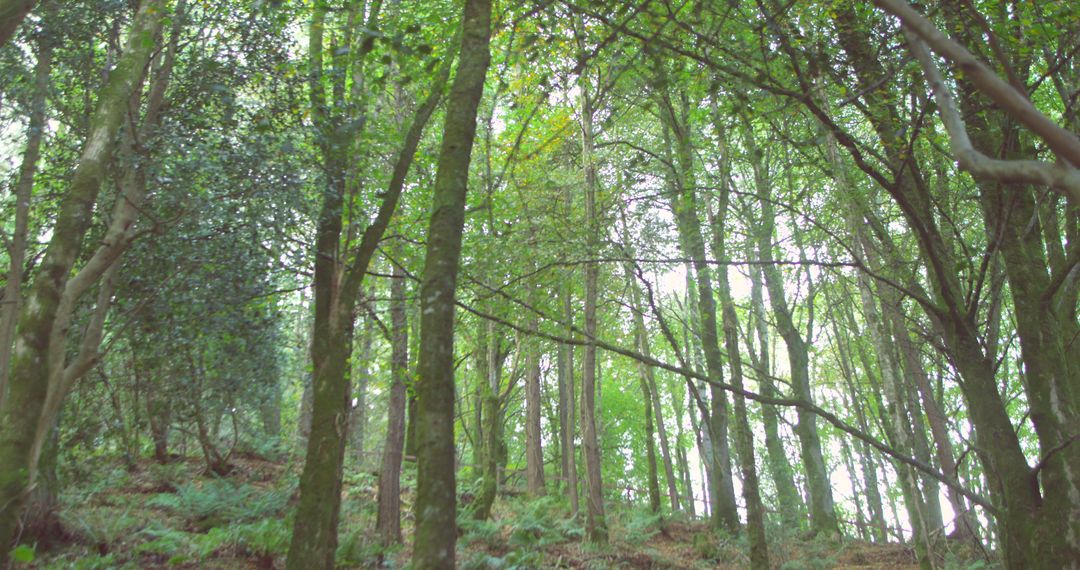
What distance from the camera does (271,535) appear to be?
7.18 metres

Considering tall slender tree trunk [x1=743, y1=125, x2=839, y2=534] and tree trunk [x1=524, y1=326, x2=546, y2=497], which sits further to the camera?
tall slender tree trunk [x1=743, y1=125, x2=839, y2=534]

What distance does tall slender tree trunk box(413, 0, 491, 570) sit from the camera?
288 cm

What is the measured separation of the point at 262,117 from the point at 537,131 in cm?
686

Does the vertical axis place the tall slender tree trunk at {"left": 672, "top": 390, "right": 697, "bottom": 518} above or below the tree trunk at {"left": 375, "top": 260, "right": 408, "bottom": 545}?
above

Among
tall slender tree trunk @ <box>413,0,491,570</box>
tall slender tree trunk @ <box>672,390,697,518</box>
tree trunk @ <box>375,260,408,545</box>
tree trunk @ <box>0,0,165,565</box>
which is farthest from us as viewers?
tall slender tree trunk @ <box>672,390,697,518</box>

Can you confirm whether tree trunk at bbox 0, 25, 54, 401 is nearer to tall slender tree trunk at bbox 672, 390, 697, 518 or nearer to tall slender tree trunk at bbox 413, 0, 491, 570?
tall slender tree trunk at bbox 413, 0, 491, 570

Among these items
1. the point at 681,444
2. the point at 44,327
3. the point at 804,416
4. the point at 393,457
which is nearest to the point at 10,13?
the point at 44,327

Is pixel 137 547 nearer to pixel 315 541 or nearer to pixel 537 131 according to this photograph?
pixel 315 541

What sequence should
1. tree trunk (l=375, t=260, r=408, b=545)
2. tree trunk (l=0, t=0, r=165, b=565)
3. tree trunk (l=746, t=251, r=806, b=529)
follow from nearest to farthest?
tree trunk (l=0, t=0, r=165, b=565) < tree trunk (l=375, t=260, r=408, b=545) < tree trunk (l=746, t=251, r=806, b=529)

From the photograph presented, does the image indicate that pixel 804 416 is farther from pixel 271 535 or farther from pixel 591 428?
→ pixel 271 535

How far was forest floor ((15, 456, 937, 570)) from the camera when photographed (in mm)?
6848

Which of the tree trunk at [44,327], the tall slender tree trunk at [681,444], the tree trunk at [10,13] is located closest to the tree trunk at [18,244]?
the tree trunk at [44,327]

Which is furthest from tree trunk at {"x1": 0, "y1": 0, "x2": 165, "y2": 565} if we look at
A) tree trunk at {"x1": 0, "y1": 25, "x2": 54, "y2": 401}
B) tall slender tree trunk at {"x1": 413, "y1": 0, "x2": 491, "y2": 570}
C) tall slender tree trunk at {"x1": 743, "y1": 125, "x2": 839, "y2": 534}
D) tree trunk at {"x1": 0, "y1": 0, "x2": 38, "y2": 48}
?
tall slender tree trunk at {"x1": 743, "y1": 125, "x2": 839, "y2": 534}

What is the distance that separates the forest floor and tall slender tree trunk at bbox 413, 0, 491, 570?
2046mm
